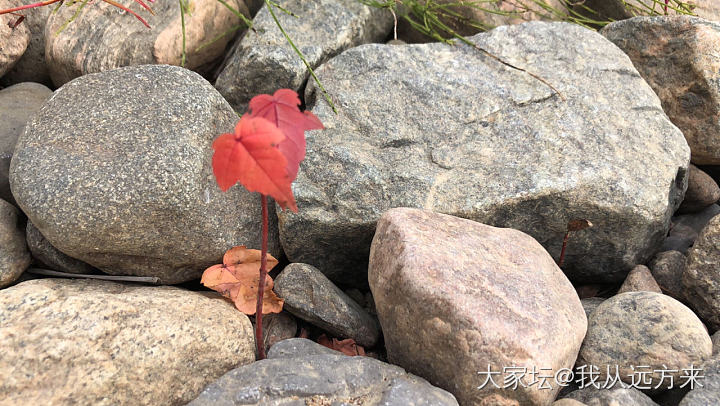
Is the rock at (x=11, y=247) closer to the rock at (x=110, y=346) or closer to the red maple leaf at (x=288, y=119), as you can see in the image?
the rock at (x=110, y=346)

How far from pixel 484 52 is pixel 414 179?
2.72 ft

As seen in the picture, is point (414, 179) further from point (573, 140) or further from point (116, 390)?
point (116, 390)

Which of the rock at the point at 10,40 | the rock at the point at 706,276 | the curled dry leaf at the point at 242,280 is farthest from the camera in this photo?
the rock at the point at 10,40

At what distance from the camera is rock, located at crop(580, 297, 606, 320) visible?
2.06 metres

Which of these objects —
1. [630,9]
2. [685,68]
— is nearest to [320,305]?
[685,68]

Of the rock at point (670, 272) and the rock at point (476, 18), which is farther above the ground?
the rock at point (476, 18)

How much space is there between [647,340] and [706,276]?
0.43 m

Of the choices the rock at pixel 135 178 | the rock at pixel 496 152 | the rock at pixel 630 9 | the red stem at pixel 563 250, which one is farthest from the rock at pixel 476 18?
the rock at pixel 135 178

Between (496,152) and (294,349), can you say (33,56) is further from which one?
(496,152)

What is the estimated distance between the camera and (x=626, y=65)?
2.55 m

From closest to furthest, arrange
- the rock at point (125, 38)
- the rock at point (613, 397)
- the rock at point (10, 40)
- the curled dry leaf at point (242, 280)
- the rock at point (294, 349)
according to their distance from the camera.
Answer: the rock at point (613, 397)
the rock at point (294, 349)
the curled dry leaf at point (242, 280)
the rock at point (10, 40)
the rock at point (125, 38)

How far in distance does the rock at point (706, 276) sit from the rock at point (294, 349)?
1291mm

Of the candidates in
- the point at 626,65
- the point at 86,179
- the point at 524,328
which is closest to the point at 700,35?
the point at 626,65

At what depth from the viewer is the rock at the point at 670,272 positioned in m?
2.20
